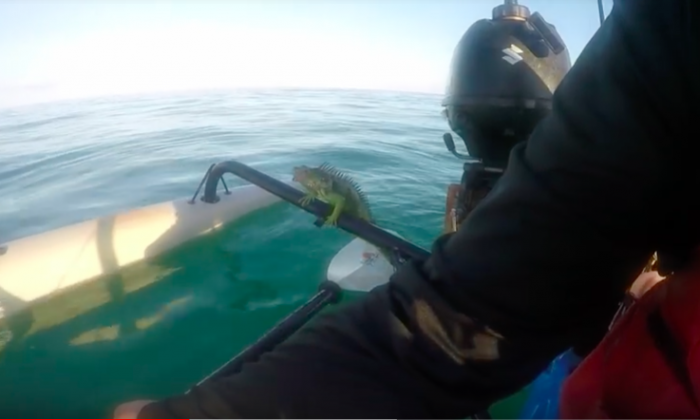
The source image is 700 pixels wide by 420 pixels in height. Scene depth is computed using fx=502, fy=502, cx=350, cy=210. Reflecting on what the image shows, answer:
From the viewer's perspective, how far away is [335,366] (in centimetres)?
76

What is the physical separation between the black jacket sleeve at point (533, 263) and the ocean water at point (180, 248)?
1782 millimetres

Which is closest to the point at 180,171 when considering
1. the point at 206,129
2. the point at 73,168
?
the point at 73,168

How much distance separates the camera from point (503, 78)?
6.27ft

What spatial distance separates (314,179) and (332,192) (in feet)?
0.37

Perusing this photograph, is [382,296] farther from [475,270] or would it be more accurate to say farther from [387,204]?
[387,204]

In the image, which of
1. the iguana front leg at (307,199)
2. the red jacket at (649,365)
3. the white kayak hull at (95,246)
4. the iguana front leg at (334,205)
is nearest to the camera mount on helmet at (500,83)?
the iguana front leg at (334,205)

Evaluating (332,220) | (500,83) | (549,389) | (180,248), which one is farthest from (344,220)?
(180,248)

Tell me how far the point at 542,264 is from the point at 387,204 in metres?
4.04

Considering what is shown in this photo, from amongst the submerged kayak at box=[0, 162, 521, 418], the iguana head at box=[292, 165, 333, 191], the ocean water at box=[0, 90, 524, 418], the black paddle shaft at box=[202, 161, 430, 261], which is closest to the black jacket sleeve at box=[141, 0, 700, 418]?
the black paddle shaft at box=[202, 161, 430, 261]

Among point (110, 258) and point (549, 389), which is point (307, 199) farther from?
point (110, 258)

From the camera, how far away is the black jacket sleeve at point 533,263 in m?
0.66

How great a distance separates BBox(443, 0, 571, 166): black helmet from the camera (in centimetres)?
191

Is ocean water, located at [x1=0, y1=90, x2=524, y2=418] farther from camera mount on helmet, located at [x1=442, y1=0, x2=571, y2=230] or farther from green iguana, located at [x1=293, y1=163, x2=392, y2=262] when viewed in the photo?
camera mount on helmet, located at [x1=442, y1=0, x2=571, y2=230]

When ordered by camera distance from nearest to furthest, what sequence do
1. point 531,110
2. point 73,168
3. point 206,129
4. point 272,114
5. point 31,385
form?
point 531,110
point 31,385
point 73,168
point 206,129
point 272,114
